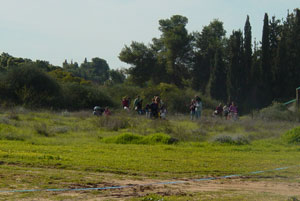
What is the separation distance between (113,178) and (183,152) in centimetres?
574

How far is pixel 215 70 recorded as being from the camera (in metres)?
61.5

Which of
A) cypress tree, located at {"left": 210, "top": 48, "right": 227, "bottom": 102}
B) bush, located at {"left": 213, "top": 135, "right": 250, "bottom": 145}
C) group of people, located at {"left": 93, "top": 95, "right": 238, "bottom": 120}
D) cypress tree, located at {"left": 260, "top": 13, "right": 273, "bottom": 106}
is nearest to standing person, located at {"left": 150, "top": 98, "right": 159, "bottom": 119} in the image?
group of people, located at {"left": 93, "top": 95, "right": 238, "bottom": 120}

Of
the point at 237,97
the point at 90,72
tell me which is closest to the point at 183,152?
the point at 237,97

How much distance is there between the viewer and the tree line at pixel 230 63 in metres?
58.3

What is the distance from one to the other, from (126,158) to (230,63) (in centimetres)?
4717

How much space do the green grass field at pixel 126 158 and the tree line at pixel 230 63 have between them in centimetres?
3653

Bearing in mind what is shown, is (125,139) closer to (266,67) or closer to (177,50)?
(266,67)

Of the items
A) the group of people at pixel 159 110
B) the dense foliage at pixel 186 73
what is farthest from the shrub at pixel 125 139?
the dense foliage at pixel 186 73

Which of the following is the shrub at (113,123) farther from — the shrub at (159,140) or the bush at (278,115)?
the bush at (278,115)

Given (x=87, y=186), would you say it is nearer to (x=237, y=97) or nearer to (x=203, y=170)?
(x=203, y=170)

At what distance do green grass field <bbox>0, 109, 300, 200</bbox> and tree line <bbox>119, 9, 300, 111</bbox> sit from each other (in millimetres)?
36533

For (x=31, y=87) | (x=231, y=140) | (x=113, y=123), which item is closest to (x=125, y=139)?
(x=231, y=140)

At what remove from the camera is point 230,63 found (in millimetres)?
58625

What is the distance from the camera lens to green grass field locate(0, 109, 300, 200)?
871cm
